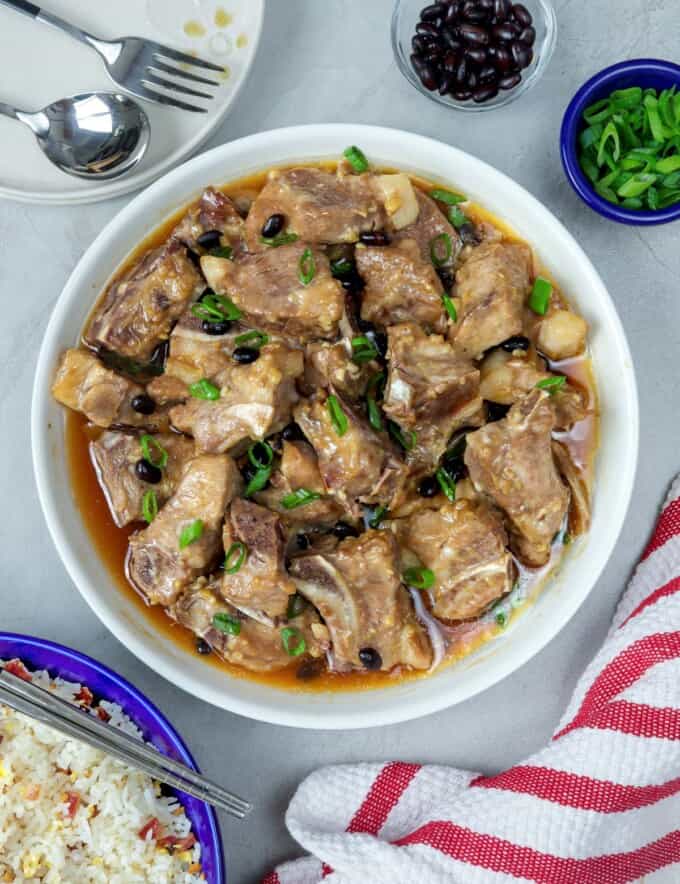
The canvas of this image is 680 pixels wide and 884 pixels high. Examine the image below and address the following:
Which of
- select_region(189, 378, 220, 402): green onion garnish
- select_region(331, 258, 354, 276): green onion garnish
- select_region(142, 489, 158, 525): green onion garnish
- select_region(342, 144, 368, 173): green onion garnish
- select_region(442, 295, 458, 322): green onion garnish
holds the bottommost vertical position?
select_region(142, 489, 158, 525): green onion garnish

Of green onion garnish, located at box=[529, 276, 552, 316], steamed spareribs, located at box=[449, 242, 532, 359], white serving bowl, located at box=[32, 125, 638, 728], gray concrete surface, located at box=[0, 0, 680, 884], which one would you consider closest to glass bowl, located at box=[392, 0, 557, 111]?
gray concrete surface, located at box=[0, 0, 680, 884]

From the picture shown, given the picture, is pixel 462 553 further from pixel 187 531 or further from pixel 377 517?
pixel 187 531

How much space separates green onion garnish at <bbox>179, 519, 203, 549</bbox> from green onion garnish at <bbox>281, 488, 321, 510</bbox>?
32 centimetres

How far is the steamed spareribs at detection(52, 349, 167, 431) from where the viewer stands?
3529 mm

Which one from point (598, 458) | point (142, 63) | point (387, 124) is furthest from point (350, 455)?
point (142, 63)

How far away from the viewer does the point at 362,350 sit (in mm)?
3537

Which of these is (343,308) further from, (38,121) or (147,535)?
(38,121)

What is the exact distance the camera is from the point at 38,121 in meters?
3.81

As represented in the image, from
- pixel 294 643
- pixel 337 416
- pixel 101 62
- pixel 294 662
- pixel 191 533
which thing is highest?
pixel 101 62

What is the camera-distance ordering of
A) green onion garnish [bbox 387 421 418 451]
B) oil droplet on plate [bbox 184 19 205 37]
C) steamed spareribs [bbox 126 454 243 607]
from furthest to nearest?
oil droplet on plate [bbox 184 19 205 37] < green onion garnish [bbox 387 421 418 451] < steamed spareribs [bbox 126 454 243 607]

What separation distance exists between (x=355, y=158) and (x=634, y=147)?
3.50 ft

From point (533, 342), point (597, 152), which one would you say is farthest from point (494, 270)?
point (597, 152)

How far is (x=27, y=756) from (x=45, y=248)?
6.39ft

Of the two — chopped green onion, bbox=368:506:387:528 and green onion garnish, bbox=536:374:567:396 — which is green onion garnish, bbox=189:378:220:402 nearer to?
chopped green onion, bbox=368:506:387:528
